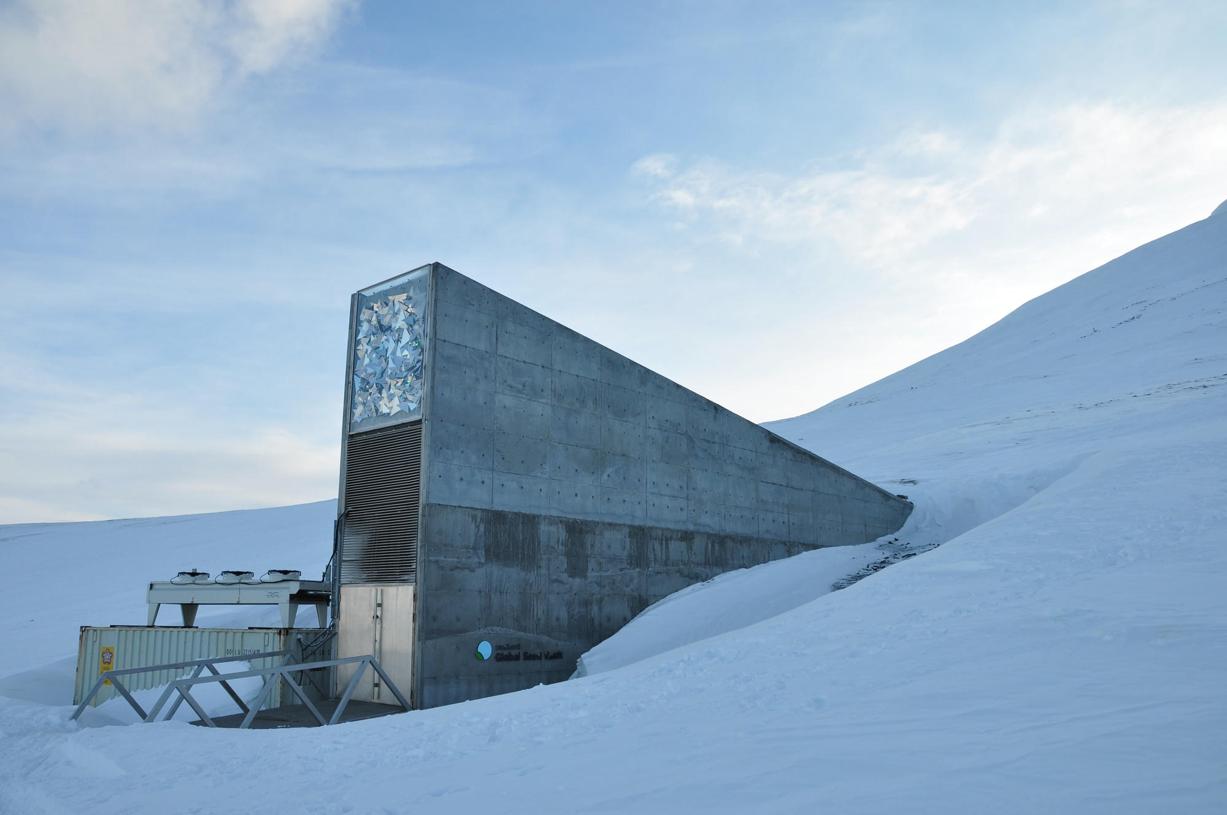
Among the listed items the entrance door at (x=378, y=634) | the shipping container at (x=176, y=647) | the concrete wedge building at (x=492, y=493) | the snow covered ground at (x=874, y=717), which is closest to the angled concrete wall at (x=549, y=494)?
the concrete wedge building at (x=492, y=493)

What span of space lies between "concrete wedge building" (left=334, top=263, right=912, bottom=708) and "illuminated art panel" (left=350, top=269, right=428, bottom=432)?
0.13ft

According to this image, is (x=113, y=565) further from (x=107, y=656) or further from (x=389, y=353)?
(x=389, y=353)

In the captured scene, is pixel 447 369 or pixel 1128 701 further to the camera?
pixel 447 369

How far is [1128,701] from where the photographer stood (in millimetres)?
6406

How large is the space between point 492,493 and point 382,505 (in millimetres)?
2069

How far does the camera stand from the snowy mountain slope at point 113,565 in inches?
1099

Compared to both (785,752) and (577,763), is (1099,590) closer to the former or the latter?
(785,752)

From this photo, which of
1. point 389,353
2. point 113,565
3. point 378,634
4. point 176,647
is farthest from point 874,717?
point 113,565

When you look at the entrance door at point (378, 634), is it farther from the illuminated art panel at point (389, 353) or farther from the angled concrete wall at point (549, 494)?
the illuminated art panel at point (389, 353)

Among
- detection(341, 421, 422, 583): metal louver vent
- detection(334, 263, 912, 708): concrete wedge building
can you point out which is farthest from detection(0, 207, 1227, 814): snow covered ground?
detection(341, 421, 422, 583): metal louver vent

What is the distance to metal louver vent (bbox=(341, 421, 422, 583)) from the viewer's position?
1655 cm

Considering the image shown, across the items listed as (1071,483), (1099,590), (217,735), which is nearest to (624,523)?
(1071,483)

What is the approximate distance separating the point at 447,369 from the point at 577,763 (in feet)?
35.4

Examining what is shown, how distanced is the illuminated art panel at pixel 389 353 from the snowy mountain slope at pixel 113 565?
967 cm
